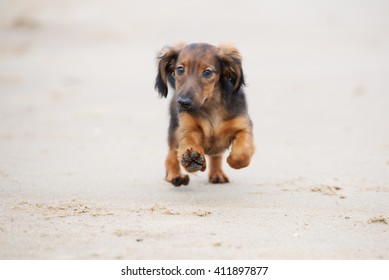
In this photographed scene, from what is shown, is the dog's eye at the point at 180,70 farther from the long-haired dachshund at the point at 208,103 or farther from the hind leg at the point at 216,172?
the hind leg at the point at 216,172

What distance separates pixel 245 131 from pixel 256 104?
15.3 feet

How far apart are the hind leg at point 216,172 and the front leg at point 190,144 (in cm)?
70

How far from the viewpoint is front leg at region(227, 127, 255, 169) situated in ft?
15.5

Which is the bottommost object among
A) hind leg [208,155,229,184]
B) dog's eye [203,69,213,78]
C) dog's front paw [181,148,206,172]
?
hind leg [208,155,229,184]

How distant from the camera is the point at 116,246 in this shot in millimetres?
3525

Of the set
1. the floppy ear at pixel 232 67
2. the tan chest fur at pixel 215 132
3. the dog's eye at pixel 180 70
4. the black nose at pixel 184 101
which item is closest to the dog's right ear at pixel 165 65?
the dog's eye at pixel 180 70

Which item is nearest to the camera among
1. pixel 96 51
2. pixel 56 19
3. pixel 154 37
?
pixel 96 51

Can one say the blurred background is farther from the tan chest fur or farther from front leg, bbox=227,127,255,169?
front leg, bbox=227,127,255,169

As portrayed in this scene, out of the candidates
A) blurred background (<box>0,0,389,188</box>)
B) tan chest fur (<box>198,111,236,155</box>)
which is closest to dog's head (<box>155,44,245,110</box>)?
tan chest fur (<box>198,111,236,155</box>)

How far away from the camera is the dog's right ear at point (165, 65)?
17.3ft

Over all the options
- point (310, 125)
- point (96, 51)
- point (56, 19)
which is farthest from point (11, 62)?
point (310, 125)

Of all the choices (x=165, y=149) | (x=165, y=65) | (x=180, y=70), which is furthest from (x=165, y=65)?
(x=165, y=149)
